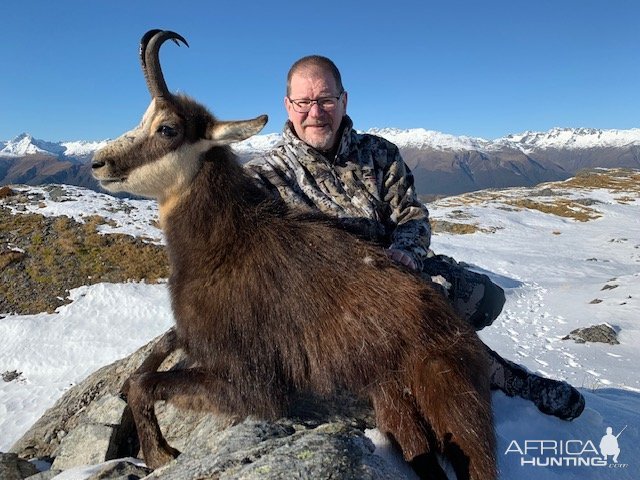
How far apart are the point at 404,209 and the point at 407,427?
109 inches

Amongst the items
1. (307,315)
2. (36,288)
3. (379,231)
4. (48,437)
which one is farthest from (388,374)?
(36,288)

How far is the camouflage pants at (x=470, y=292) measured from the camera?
586cm

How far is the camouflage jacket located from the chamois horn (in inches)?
59.1

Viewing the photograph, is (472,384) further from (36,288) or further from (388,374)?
(36,288)

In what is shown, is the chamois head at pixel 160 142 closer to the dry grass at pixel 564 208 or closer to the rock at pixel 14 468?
the rock at pixel 14 468

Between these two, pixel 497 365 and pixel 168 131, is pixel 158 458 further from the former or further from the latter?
pixel 497 365

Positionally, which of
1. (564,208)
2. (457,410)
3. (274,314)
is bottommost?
(564,208)

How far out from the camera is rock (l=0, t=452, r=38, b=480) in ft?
16.7

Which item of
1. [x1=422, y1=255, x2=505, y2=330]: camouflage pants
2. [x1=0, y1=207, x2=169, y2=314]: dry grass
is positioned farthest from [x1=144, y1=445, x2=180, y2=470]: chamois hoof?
[x1=0, y1=207, x2=169, y2=314]: dry grass

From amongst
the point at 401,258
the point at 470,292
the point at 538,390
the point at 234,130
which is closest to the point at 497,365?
the point at 538,390

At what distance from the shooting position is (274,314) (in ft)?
13.1

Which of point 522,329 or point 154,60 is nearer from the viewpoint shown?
point 154,60

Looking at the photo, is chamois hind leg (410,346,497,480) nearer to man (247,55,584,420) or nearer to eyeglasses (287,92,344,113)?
man (247,55,584,420)

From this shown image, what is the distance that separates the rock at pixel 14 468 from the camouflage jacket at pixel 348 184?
4.51 metres
